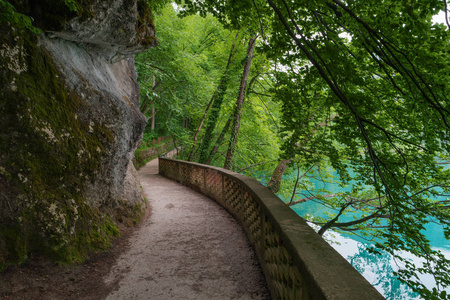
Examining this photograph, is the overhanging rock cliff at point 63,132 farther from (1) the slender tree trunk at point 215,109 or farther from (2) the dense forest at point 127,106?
(1) the slender tree trunk at point 215,109

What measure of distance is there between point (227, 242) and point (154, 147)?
852 inches

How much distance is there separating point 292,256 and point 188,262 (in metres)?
2.34

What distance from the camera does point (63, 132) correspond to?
3863 millimetres

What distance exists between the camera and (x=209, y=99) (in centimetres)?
1526

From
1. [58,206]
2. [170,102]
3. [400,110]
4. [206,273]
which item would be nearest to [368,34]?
[400,110]

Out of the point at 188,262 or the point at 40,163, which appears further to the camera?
the point at 188,262

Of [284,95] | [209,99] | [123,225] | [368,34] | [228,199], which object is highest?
[209,99]

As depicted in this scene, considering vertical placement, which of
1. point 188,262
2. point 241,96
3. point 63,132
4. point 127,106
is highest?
point 241,96

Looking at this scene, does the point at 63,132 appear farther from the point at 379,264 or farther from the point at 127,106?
the point at 379,264

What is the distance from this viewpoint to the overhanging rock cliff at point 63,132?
10.2 feet

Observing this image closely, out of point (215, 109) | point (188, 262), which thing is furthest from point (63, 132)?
point (215, 109)

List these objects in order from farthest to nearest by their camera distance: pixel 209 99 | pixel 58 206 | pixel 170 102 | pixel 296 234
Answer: pixel 209 99
pixel 170 102
pixel 58 206
pixel 296 234

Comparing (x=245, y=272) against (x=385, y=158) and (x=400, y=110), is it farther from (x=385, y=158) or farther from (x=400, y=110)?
(x=400, y=110)

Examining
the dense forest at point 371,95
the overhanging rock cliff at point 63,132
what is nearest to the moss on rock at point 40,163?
the overhanging rock cliff at point 63,132
